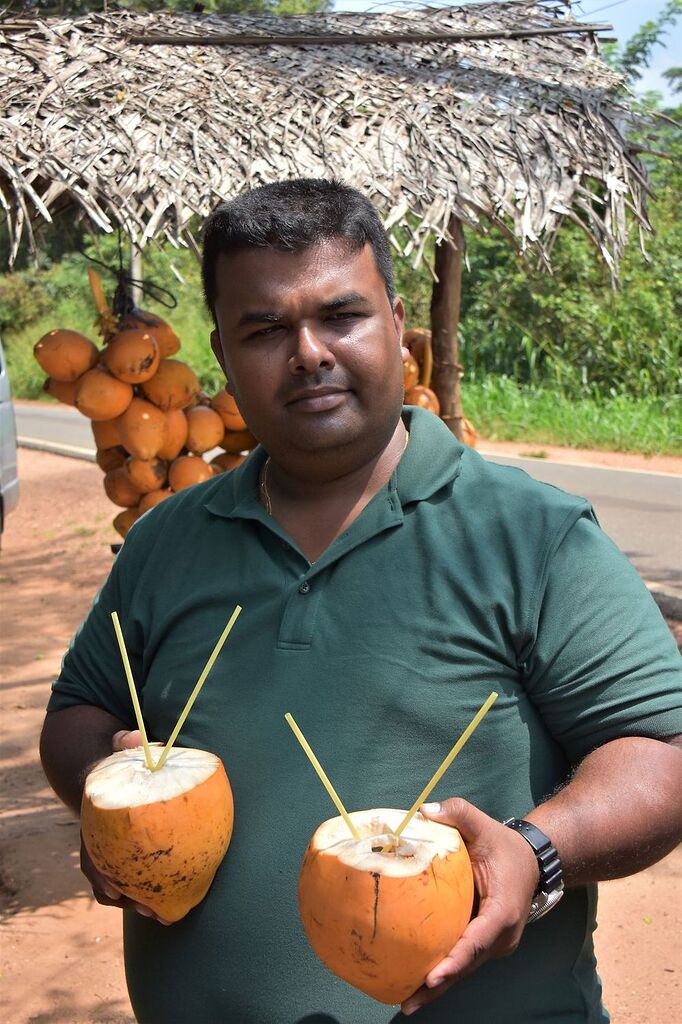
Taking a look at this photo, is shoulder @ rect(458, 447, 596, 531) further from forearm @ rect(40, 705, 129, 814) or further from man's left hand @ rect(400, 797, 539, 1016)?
forearm @ rect(40, 705, 129, 814)

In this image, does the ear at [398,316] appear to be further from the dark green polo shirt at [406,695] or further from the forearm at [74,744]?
the forearm at [74,744]

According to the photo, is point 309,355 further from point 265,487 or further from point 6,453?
point 6,453

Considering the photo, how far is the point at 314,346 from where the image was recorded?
162cm

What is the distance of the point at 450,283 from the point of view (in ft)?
14.1

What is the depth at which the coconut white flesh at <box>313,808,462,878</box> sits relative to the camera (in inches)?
48.8

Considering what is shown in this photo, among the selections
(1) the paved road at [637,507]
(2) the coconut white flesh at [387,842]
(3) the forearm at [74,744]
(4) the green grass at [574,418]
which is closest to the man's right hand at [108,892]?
(3) the forearm at [74,744]

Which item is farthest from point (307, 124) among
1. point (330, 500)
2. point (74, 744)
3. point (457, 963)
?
point (457, 963)

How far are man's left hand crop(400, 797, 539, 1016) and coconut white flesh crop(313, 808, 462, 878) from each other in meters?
0.02

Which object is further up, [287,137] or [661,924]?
[287,137]

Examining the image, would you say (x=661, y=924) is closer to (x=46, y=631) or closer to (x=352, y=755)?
(x=352, y=755)

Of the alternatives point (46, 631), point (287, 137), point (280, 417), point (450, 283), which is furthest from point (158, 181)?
point (46, 631)

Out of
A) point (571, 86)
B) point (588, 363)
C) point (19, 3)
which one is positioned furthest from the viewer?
point (588, 363)

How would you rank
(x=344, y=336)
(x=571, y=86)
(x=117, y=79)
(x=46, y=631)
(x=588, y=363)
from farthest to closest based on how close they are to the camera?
(x=588, y=363), (x=46, y=631), (x=571, y=86), (x=117, y=79), (x=344, y=336)

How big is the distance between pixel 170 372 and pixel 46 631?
119 inches
